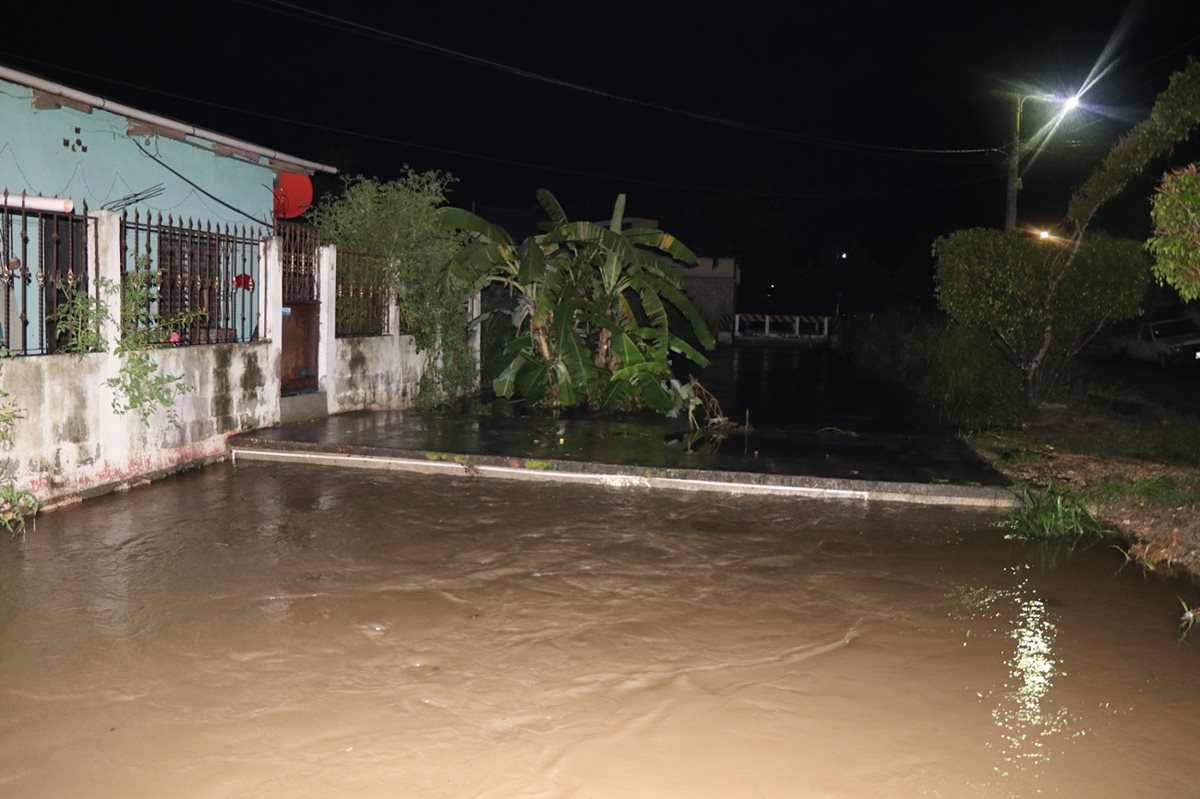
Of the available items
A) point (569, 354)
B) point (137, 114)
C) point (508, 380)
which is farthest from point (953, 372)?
point (137, 114)

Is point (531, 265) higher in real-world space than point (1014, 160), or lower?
lower

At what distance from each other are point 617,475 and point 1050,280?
327 inches

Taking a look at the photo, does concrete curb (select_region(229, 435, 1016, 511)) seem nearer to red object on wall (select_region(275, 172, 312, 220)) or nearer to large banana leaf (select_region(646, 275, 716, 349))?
large banana leaf (select_region(646, 275, 716, 349))

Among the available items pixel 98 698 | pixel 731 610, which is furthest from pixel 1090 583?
Result: pixel 98 698

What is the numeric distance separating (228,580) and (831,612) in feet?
Answer: 12.9

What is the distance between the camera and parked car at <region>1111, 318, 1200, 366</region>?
28.1 meters

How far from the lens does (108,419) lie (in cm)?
916

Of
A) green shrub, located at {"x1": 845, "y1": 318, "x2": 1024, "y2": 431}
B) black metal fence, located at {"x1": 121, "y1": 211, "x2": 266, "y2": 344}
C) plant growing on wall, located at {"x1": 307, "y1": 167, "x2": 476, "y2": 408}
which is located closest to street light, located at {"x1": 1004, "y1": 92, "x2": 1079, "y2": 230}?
green shrub, located at {"x1": 845, "y1": 318, "x2": 1024, "y2": 431}

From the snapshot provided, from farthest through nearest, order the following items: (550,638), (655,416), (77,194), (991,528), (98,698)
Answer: (655,416) → (77,194) → (991,528) → (550,638) → (98,698)

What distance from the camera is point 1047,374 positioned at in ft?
51.5

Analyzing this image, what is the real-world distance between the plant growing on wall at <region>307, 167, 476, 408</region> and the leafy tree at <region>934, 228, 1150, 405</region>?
7830mm

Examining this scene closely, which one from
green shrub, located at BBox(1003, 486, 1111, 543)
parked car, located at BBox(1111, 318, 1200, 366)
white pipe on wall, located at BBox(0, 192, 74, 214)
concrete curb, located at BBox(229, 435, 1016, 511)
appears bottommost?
green shrub, located at BBox(1003, 486, 1111, 543)

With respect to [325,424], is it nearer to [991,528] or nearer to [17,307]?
[17,307]

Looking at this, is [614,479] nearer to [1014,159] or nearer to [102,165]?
[102,165]
